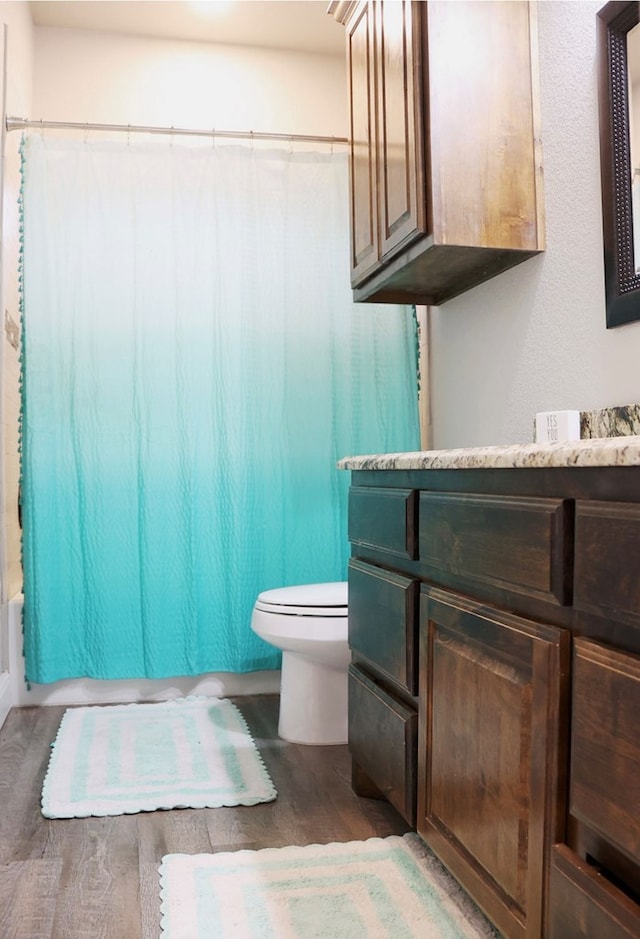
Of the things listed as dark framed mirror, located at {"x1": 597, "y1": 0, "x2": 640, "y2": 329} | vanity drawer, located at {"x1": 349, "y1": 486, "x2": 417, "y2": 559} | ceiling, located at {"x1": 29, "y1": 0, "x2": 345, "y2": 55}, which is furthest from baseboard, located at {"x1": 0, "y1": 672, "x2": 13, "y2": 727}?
ceiling, located at {"x1": 29, "y1": 0, "x2": 345, "y2": 55}

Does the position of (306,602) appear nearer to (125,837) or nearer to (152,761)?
(152,761)

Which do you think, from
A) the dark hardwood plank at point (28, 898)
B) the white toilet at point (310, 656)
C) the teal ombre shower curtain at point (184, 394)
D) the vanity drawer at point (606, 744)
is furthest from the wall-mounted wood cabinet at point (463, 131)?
the dark hardwood plank at point (28, 898)

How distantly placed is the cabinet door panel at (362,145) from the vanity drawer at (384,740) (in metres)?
1.05

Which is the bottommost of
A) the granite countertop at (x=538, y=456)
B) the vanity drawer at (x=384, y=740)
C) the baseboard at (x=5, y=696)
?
the baseboard at (x=5, y=696)

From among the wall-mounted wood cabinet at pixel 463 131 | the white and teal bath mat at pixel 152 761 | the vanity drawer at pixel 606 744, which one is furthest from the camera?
the white and teal bath mat at pixel 152 761

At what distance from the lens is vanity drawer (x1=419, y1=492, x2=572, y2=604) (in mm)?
972

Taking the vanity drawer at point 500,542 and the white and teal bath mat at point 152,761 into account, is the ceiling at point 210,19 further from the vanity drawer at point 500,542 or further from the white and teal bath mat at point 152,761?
the white and teal bath mat at point 152,761

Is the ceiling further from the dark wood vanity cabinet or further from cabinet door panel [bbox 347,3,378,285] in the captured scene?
the dark wood vanity cabinet

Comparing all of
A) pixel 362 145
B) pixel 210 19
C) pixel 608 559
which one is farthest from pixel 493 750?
pixel 210 19

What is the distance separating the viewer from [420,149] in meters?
1.72

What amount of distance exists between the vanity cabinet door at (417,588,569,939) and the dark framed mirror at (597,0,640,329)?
0.66 metres

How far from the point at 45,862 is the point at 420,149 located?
165 cm

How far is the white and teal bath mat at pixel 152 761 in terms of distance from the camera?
1.86 metres

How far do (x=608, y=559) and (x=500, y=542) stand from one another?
25cm
